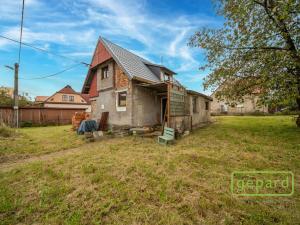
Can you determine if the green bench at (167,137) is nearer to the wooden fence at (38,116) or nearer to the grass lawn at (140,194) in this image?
the grass lawn at (140,194)

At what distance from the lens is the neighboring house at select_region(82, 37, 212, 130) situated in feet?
28.5

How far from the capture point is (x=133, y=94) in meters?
8.97

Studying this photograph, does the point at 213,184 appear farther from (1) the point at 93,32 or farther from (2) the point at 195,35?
(1) the point at 93,32

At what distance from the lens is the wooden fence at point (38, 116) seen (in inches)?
578

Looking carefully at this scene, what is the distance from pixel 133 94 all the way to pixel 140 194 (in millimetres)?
6846

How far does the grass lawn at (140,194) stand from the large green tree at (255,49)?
3.74 meters

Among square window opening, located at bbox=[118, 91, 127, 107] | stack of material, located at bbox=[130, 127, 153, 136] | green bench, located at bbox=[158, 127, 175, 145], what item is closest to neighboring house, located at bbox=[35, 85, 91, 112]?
square window opening, located at bbox=[118, 91, 127, 107]

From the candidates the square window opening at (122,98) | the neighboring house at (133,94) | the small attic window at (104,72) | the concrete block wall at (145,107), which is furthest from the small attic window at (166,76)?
the small attic window at (104,72)

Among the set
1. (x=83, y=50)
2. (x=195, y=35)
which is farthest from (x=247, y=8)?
(x=83, y=50)

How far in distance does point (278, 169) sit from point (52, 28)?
13.4 meters

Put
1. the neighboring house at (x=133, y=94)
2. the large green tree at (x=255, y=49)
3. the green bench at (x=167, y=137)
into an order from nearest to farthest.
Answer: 1. the large green tree at (x=255, y=49)
2. the green bench at (x=167, y=137)
3. the neighboring house at (x=133, y=94)

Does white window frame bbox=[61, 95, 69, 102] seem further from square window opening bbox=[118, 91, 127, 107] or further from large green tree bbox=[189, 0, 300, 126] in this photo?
large green tree bbox=[189, 0, 300, 126]

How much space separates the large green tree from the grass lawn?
3.74 meters

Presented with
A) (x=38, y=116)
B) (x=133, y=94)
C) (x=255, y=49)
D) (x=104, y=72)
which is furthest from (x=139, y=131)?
(x=38, y=116)
